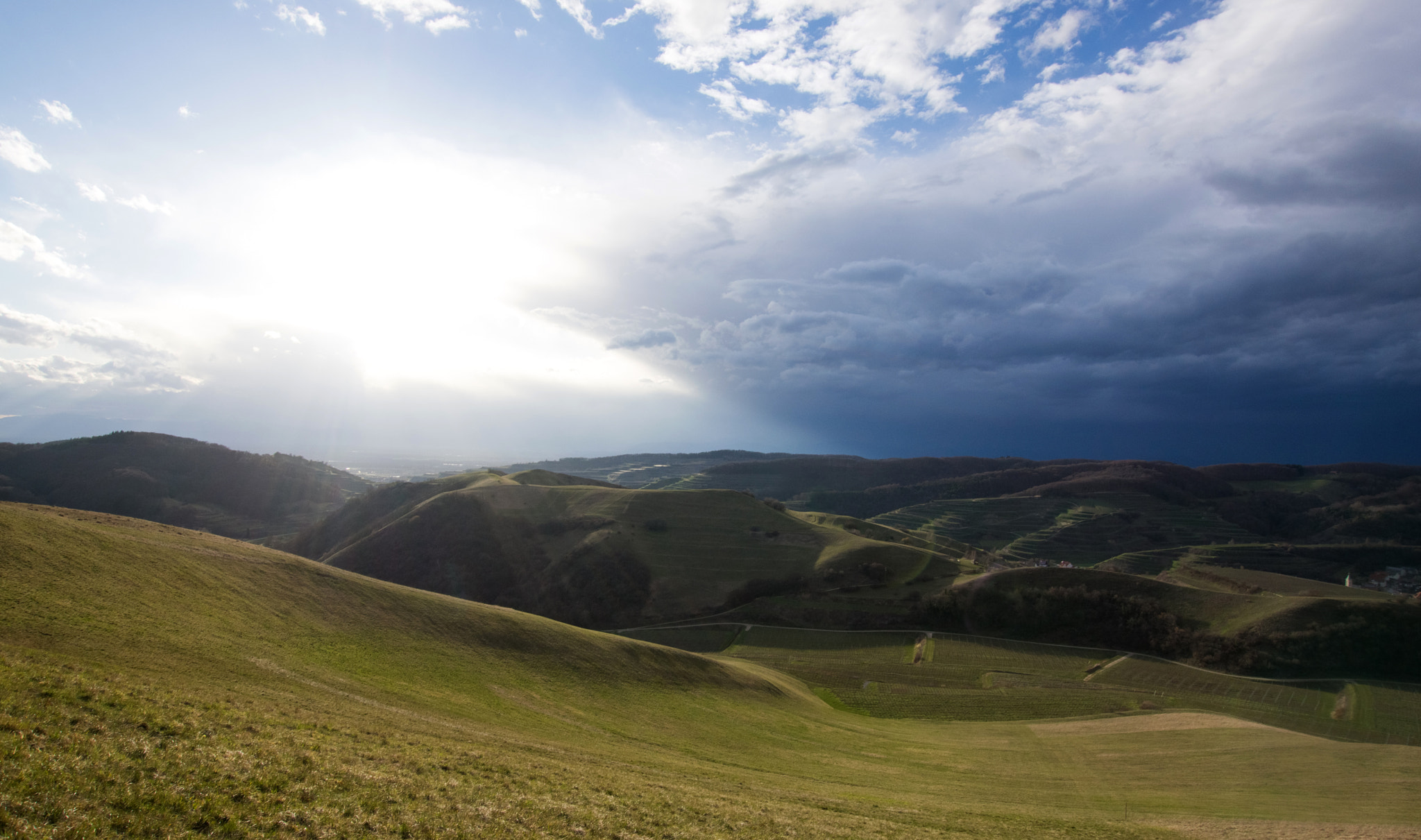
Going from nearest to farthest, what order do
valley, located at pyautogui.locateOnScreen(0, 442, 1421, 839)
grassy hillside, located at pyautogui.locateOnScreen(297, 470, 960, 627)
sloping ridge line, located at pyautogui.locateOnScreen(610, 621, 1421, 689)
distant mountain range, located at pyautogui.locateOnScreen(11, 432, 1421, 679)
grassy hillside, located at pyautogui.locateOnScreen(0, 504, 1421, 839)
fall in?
grassy hillside, located at pyautogui.locateOnScreen(0, 504, 1421, 839), valley, located at pyautogui.locateOnScreen(0, 442, 1421, 839), sloping ridge line, located at pyautogui.locateOnScreen(610, 621, 1421, 689), distant mountain range, located at pyautogui.locateOnScreen(11, 432, 1421, 679), grassy hillside, located at pyautogui.locateOnScreen(297, 470, 960, 627)

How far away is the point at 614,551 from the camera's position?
12506 cm

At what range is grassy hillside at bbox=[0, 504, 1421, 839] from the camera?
15.2m

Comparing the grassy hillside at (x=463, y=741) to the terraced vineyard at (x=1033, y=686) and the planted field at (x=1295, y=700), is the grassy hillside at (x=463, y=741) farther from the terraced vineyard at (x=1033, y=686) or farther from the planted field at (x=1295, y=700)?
the planted field at (x=1295, y=700)

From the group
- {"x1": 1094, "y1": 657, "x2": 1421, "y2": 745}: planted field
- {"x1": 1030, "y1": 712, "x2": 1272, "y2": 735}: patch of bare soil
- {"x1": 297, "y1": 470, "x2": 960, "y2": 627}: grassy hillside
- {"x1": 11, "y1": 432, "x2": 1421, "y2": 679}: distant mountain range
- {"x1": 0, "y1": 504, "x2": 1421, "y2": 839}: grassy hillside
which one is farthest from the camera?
{"x1": 297, "y1": 470, "x2": 960, "y2": 627}: grassy hillside

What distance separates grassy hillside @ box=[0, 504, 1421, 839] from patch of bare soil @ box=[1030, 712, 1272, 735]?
0.49 metres

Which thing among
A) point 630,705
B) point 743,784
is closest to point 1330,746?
point 743,784

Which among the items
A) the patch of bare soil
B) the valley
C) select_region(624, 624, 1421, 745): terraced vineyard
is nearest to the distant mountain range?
the valley

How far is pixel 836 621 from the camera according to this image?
4075 inches

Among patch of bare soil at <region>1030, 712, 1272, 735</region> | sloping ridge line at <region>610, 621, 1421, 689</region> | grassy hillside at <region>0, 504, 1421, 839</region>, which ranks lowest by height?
sloping ridge line at <region>610, 621, 1421, 689</region>

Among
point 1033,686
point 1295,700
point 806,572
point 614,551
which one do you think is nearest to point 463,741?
point 1033,686

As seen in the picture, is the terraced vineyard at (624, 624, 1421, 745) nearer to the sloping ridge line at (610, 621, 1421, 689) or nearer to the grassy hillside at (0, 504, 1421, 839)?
the sloping ridge line at (610, 621, 1421, 689)

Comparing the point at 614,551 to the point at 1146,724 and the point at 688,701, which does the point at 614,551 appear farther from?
the point at 1146,724

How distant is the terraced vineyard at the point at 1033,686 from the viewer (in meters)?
63.4

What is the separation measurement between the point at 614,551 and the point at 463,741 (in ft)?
331
